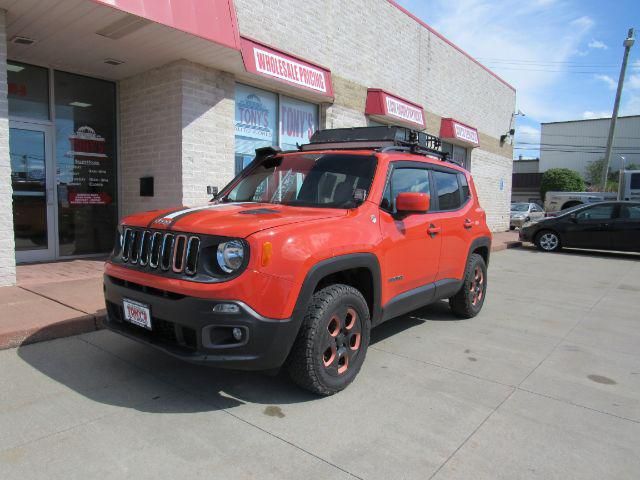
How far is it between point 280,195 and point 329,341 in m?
1.51

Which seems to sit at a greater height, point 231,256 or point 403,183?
point 403,183

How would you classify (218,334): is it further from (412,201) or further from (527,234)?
(527,234)

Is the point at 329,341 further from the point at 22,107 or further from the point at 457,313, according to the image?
the point at 22,107

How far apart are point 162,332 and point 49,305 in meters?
2.67

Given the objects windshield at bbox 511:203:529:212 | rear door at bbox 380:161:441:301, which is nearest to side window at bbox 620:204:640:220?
rear door at bbox 380:161:441:301

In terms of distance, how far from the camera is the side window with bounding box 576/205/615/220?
13.1 metres

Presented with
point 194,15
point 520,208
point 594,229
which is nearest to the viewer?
point 194,15

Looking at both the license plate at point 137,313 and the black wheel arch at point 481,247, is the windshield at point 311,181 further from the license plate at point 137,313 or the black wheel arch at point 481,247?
the black wheel arch at point 481,247

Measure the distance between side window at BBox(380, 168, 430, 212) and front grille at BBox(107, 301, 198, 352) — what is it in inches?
75.5

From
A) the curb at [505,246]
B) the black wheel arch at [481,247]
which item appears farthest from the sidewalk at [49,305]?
the curb at [505,246]

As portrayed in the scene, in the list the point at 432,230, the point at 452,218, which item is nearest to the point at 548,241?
the point at 452,218

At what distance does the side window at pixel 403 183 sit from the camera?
4162mm

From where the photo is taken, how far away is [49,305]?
5211 mm

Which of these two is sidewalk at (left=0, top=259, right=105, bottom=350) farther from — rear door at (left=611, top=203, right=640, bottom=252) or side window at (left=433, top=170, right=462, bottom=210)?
rear door at (left=611, top=203, right=640, bottom=252)
